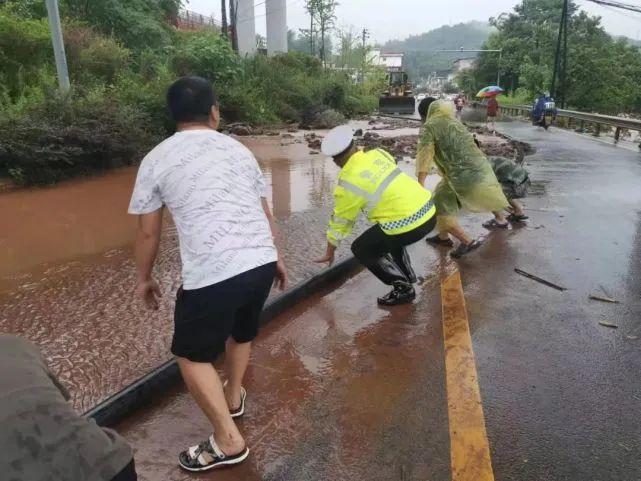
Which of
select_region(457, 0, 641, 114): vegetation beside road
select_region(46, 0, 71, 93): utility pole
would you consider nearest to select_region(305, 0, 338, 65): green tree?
select_region(457, 0, 641, 114): vegetation beside road

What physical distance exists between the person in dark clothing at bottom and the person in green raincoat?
4529 millimetres

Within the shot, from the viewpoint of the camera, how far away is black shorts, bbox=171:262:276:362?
2.13m

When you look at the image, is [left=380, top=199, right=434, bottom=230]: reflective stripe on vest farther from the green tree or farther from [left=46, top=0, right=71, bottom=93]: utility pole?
the green tree

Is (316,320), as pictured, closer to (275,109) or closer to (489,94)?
(275,109)

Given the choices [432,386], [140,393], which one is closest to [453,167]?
[432,386]

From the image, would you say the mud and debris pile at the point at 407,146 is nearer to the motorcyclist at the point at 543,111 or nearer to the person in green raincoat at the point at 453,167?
the person in green raincoat at the point at 453,167

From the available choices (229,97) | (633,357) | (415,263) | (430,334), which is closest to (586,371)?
(633,357)

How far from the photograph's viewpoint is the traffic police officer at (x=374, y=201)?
3.60 metres

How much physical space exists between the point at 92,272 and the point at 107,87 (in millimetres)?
9829

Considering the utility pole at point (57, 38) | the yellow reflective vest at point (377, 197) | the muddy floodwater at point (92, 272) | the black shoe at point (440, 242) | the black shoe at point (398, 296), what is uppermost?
the utility pole at point (57, 38)

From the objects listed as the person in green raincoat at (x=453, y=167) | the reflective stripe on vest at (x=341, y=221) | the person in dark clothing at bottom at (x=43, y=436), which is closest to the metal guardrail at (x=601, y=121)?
the person in green raincoat at (x=453, y=167)

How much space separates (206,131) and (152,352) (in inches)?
62.6

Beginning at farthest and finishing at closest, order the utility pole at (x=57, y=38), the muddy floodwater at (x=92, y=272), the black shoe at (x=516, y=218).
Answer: the utility pole at (x=57, y=38), the black shoe at (x=516, y=218), the muddy floodwater at (x=92, y=272)

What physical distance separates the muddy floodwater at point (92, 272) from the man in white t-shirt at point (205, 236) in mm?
801
